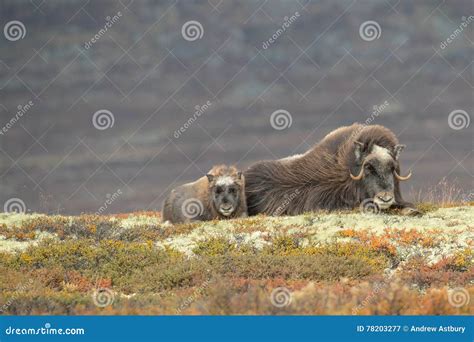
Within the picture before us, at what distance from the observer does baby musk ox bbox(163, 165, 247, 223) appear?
48.1ft

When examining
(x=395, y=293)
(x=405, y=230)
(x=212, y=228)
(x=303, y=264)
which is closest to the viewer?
(x=395, y=293)

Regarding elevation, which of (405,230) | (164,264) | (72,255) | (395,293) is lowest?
(72,255)

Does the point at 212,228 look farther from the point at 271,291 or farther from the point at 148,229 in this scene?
the point at 271,291

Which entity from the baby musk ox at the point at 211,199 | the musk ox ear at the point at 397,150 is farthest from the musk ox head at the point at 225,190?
the musk ox ear at the point at 397,150

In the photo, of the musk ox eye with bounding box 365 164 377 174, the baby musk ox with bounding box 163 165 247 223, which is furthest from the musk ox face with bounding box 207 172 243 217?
the musk ox eye with bounding box 365 164 377 174

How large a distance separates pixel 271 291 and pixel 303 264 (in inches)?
80.4

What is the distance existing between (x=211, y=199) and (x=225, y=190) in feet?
1.40

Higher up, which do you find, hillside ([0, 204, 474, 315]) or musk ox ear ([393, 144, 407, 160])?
musk ox ear ([393, 144, 407, 160])

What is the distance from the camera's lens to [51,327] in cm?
754

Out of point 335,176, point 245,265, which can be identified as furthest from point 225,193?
point 245,265

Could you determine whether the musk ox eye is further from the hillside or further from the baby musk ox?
the baby musk ox

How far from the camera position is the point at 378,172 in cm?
1455

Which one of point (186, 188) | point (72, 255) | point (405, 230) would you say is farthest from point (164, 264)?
point (186, 188)

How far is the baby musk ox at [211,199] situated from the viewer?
1467 cm
